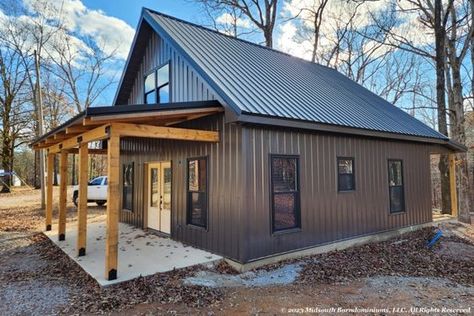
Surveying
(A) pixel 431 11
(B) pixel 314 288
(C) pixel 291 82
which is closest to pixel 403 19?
(A) pixel 431 11

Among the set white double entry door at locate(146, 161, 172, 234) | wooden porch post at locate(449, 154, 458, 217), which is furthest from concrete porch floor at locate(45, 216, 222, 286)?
wooden porch post at locate(449, 154, 458, 217)

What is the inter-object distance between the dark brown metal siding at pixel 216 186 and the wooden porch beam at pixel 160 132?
297 mm

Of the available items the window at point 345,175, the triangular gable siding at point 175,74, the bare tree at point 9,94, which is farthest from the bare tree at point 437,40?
the bare tree at point 9,94

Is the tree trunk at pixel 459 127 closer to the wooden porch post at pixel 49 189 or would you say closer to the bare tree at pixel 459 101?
the bare tree at pixel 459 101

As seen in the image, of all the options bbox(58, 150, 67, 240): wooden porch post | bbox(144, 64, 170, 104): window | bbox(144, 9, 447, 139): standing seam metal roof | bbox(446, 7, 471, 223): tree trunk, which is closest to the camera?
bbox(144, 9, 447, 139): standing seam metal roof

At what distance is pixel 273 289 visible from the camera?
4.93m

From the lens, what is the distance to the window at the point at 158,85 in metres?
8.58

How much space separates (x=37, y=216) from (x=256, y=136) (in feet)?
36.7

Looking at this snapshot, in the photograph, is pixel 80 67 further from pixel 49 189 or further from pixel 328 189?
pixel 328 189

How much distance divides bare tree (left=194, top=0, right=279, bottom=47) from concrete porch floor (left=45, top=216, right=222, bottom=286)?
50.2 ft

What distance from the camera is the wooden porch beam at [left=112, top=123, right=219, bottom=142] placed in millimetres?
5098

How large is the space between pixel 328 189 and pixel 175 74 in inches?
188

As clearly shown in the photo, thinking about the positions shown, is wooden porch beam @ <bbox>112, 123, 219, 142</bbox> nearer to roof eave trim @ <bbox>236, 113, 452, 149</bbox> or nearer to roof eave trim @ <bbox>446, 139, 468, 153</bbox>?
roof eave trim @ <bbox>236, 113, 452, 149</bbox>

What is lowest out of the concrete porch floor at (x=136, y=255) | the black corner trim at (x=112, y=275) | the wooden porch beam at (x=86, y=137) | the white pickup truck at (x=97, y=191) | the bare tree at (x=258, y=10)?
the concrete porch floor at (x=136, y=255)
